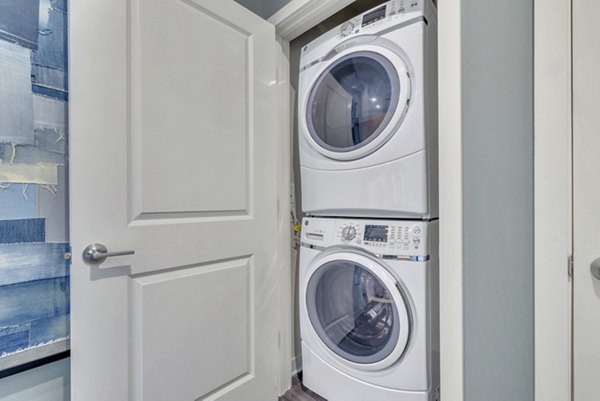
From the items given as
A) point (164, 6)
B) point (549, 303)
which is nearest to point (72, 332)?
point (164, 6)

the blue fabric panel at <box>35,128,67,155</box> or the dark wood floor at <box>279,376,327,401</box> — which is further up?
the blue fabric panel at <box>35,128,67,155</box>

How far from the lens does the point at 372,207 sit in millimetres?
1224

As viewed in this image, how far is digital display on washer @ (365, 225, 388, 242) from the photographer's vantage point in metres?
1.18

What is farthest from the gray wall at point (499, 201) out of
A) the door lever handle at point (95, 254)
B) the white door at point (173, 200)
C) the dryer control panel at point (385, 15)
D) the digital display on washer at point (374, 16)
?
the door lever handle at point (95, 254)

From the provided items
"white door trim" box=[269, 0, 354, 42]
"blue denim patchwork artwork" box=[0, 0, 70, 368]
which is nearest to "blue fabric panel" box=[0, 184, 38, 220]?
"blue denim patchwork artwork" box=[0, 0, 70, 368]

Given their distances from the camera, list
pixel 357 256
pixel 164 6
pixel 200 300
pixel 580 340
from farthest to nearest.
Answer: pixel 357 256, pixel 200 300, pixel 164 6, pixel 580 340

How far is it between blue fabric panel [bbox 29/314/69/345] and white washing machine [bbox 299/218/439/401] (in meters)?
0.93

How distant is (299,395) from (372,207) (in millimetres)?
1079

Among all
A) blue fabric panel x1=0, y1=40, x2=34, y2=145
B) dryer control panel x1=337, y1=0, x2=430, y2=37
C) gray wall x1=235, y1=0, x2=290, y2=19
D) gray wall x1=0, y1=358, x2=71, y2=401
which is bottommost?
gray wall x1=0, y1=358, x2=71, y2=401

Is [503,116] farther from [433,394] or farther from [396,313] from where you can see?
[433,394]

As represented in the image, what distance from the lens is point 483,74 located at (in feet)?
2.92

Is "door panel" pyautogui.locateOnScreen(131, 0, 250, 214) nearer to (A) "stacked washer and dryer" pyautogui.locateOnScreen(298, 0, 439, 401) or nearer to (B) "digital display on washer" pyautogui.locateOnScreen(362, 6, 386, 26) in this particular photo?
(A) "stacked washer and dryer" pyautogui.locateOnScreen(298, 0, 439, 401)

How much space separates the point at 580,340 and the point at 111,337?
138 cm

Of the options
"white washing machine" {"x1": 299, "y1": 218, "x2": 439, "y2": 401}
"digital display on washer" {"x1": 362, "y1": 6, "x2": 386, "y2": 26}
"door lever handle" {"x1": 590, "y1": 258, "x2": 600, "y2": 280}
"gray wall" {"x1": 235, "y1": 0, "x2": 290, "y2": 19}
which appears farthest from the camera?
"gray wall" {"x1": 235, "y1": 0, "x2": 290, "y2": 19}
